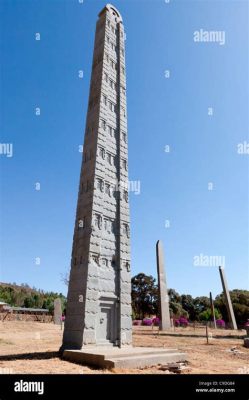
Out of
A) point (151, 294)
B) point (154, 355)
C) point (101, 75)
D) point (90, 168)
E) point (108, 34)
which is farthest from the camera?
point (151, 294)

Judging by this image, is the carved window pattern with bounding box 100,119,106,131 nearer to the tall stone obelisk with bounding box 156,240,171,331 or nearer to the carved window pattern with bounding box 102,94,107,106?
the carved window pattern with bounding box 102,94,107,106

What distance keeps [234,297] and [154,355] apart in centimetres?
5649

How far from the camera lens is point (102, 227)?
55.7 feet

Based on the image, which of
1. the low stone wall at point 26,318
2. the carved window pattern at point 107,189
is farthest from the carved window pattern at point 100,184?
the low stone wall at point 26,318

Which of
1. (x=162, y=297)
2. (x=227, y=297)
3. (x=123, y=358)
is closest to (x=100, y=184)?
(x=123, y=358)

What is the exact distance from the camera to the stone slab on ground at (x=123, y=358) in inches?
448

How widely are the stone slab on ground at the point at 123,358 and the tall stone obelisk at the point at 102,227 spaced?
128 centimetres

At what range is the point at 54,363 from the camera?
40.1 ft

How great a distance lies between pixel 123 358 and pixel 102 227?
6.93 m

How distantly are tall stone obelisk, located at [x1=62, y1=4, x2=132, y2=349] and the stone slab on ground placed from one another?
1.28m

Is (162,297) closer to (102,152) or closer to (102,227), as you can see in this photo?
(102,227)

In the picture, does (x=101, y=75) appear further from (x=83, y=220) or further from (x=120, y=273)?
(x=120, y=273)

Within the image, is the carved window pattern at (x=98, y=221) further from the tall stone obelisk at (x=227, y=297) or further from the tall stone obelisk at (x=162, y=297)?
the tall stone obelisk at (x=227, y=297)
